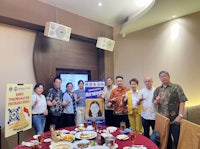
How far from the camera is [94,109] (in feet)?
11.9

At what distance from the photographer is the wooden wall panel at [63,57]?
13.1 ft

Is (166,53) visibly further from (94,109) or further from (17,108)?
(17,108)

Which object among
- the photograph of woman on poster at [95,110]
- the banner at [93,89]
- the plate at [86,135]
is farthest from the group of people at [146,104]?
the plate at [86,135]

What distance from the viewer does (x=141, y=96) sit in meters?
3.32

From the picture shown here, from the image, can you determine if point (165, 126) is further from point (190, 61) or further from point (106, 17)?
point (106, 17)

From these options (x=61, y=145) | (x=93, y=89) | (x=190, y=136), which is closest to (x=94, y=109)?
(x=93, y=89)

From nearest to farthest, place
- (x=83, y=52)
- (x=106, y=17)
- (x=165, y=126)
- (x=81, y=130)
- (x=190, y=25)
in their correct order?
1. (x=165, y=126)
2. (x=81, y=130)
3. (x=190, y=25)
4. (x=106, y=17)
5. (x=83, y=52)

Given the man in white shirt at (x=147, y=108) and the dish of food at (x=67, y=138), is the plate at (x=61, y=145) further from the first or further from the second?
the man in white shirt at (x=147, y=108)

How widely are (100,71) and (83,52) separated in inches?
30.8

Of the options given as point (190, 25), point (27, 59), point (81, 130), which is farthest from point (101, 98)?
point (190, 25)

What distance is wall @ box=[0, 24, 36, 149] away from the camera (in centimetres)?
346

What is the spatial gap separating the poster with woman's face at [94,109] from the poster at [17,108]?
42.4 inches

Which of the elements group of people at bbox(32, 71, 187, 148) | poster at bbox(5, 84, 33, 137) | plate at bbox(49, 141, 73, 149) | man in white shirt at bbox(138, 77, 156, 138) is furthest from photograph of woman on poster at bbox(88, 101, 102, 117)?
plate at bbox(49, 141, 73, 149)

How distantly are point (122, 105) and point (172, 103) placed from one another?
1.03 metres
